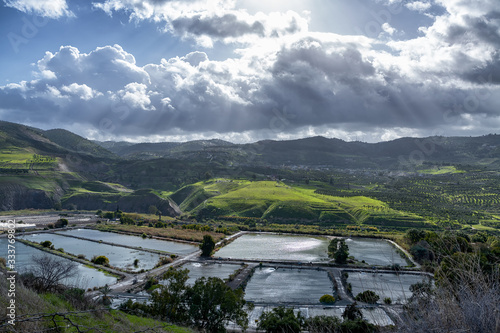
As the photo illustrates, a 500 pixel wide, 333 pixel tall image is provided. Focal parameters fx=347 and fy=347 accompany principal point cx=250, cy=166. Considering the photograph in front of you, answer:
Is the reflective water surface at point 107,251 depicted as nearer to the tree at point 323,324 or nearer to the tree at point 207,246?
the tree at point 207,246

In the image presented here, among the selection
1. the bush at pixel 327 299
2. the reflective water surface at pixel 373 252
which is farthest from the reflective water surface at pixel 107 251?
the reflective water surface at pixel 373 252

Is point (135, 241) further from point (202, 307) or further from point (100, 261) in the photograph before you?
point (202, 307)

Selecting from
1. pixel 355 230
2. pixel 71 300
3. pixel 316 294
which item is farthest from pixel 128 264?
pixel 355 230

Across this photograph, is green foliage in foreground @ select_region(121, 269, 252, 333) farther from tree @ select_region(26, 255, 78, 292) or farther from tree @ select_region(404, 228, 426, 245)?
tree @ select_region(404, 228, 426, 245)

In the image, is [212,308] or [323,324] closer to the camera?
[323,324]

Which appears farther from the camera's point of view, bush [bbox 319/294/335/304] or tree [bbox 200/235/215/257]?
tree [bbox 200/235/215/257]

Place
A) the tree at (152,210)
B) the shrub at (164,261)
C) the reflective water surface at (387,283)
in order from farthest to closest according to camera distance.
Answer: the tree at (152,210) → the shrub at (164,261) → the reflective water surface at (387,283)

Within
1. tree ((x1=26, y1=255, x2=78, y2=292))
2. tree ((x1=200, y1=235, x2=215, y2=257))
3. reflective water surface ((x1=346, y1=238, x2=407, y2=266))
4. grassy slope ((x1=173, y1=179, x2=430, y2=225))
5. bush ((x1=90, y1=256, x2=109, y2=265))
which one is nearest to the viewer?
tree ((x1=26, y1=255, x2=78, y2=292))

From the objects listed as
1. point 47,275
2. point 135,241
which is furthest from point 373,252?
point 47,275

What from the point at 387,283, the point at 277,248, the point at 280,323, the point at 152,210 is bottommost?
the point at 277,248

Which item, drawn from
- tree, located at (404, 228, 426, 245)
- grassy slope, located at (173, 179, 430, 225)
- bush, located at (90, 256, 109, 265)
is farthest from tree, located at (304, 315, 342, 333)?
grassy slope, located at (173, 179, 430, 225)

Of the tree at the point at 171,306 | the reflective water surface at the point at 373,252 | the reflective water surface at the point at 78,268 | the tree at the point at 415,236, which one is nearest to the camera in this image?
the tree at the point at 171,306

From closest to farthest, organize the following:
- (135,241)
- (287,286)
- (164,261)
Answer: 1. (287,286)
2. (164,261)
3. (135,241)
